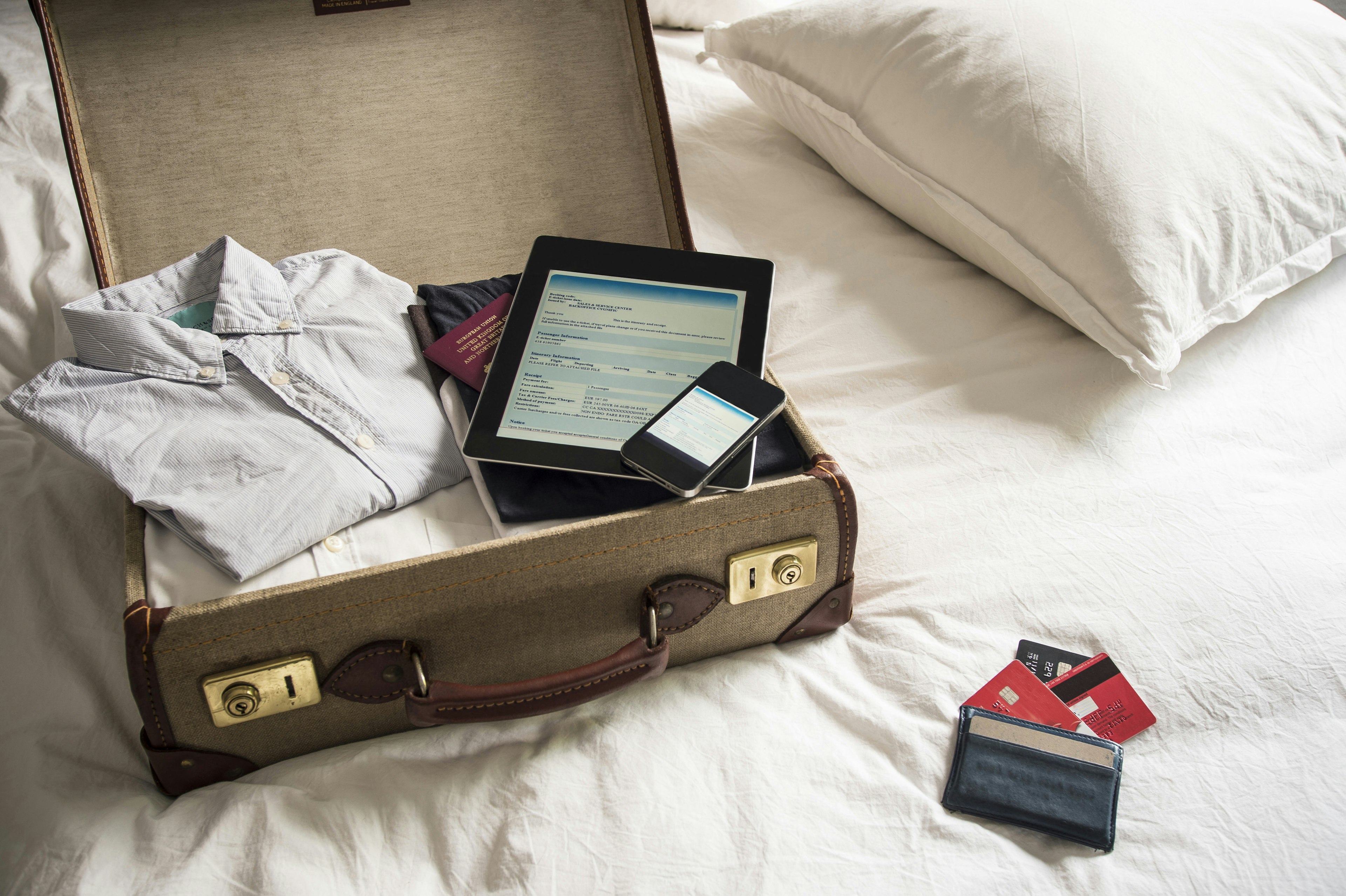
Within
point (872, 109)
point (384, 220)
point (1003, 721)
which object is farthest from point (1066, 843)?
point (384, 220)

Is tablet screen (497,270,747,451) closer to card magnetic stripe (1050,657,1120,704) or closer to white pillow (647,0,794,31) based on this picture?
card magnetic stripe (1050,657,1120,704)

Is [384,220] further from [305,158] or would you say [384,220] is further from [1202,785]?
[1202,785]

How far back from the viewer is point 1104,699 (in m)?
0.65

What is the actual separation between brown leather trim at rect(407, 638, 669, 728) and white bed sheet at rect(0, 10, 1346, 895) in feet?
0.16

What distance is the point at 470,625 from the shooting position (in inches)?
24.1

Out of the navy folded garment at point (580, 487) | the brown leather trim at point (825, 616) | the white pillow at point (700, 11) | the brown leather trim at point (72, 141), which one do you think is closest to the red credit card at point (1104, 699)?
the brown leather trim at point (825, 616)

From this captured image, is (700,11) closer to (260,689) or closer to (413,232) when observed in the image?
(413,232)

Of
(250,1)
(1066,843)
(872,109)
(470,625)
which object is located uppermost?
(250,1)

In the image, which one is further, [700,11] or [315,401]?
[700,11]

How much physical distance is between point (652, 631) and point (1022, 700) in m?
0.30

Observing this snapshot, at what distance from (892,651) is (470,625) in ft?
1.14

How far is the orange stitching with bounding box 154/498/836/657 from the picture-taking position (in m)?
0.56

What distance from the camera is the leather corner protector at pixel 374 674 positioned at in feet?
1.95

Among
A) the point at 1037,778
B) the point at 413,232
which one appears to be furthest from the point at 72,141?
the point at 1037,778
